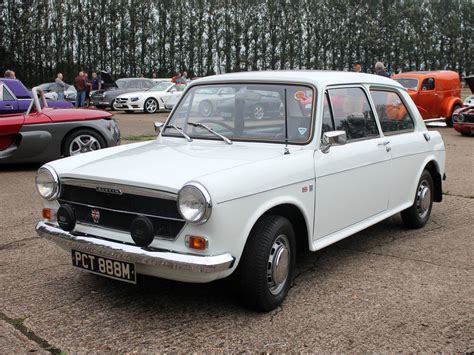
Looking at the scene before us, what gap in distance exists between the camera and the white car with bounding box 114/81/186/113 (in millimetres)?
23094

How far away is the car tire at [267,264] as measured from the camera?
366 centimetres

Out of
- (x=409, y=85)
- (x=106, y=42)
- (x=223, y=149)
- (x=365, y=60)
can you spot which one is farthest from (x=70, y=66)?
(x=223, y=149)

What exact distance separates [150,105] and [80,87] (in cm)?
278

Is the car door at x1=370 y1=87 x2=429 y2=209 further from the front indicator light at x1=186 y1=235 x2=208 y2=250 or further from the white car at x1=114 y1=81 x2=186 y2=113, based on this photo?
the white car at x1=114 y1=81 x2=186 y2=113

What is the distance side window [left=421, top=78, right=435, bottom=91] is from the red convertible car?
10.4m

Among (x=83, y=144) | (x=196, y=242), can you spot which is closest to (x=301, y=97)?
(x=196, y=242)

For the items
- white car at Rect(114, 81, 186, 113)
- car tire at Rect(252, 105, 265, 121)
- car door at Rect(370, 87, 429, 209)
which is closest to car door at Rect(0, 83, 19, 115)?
car tire at Rect(252, 105, 265, 121)

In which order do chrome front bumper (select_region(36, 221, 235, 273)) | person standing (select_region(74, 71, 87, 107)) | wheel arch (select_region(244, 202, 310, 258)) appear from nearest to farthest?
chrome front bumper (select_region(36, 221, 235, 273)) < wheel arch (select_region(244, 202, 310, 258)) < person standing (select_region(74, 71, 87, 107))

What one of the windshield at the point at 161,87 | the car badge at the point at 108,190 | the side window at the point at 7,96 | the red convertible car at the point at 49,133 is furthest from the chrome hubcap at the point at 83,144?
the windshield at the point at 161,87

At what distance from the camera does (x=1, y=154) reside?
901 centimetres

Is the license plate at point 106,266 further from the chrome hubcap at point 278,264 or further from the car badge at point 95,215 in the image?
the chrome hubcap at point 278,264

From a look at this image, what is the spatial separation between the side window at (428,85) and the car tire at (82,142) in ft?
34.8

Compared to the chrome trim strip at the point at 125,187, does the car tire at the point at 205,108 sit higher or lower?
higher

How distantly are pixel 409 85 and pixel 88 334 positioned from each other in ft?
49.4
